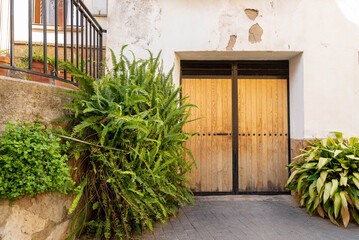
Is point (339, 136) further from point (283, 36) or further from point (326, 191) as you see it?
point (283, 36)

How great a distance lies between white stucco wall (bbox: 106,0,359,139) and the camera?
4438 millimetres

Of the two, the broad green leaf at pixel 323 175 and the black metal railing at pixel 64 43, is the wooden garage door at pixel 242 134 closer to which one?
the broad green leaf at pixel 323 175

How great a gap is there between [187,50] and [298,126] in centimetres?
235

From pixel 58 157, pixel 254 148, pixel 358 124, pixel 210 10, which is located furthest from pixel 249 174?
pixel 58 157

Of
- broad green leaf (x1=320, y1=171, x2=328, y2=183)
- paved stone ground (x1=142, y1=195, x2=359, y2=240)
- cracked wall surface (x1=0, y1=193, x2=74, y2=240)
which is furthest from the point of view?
broad green leaf (x1=320, y1=171, x2=328, y2=183)

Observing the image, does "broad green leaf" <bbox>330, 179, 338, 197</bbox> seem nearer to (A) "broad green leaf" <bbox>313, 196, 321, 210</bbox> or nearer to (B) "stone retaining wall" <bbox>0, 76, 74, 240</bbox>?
(A) "broad green leaf" <bbox>313, 196, 321, 210</bbox>

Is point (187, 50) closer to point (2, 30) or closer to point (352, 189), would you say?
point (2, 30)

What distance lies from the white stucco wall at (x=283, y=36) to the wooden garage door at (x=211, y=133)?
0.78m

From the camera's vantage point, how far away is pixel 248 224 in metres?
3.54

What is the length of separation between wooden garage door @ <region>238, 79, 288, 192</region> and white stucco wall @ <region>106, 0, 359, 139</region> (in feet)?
1.92

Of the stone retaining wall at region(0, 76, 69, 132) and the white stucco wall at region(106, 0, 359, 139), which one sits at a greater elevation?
the white stucco wall at region(106, 0, 359, 139)

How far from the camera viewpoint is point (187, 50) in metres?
4.47

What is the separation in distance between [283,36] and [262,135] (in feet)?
5.88

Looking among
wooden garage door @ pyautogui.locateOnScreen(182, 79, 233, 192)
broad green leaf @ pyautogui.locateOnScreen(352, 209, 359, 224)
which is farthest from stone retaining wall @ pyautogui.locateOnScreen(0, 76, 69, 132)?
broad green leaf @ pyautogui.locateOnScreen(352, 209, 359, 224)
